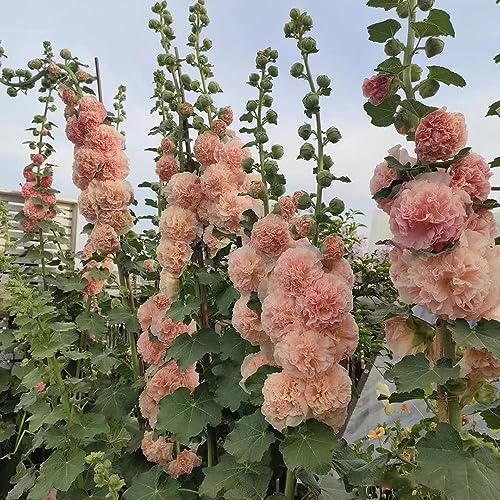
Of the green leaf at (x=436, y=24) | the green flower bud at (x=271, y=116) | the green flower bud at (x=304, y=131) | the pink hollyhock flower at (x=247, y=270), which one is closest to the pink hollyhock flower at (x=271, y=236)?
the pink hollyhock flower at (x=247, y=270)

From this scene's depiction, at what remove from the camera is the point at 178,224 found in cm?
129

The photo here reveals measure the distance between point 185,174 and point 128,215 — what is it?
1.47ft

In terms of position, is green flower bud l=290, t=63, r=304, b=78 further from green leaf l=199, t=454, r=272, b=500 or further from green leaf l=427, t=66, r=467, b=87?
green leaf l=199, t=454, r=272, b=500

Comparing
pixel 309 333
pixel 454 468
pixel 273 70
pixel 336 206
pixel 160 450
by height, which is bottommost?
pixel 454 468

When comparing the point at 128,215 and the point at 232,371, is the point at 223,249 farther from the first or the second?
the point at 128,215

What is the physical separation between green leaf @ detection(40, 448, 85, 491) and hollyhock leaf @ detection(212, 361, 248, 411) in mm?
410

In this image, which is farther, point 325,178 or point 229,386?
point 229,386

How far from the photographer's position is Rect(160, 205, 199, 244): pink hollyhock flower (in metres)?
1.29

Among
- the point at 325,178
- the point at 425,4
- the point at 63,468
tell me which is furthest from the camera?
the point at 63,468

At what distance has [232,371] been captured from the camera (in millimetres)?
1229

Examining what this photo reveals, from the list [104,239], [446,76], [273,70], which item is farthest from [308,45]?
[104,239]

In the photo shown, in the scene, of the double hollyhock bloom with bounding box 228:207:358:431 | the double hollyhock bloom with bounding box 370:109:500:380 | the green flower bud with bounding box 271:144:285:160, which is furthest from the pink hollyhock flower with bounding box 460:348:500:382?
the green flower bud with bounding box 271:144:285:160

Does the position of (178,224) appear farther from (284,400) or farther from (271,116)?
(284,400)

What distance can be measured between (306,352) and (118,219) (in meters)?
0.90
